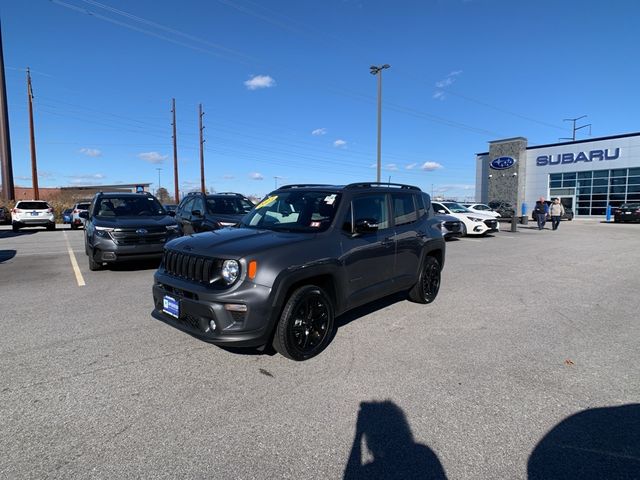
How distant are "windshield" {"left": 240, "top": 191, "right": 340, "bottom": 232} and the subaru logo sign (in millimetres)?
39853

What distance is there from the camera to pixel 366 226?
4441mm

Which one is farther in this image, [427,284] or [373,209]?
[427,284]

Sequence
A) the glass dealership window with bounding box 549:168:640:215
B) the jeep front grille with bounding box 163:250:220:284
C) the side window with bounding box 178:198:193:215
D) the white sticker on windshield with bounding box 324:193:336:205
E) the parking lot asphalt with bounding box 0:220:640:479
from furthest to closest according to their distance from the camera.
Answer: the glass dealership window with bounding box 549:168:640:215, the side window with bounding box 178:198:193:215, the white sticker on windshield with bounding box 324:193:336:205, the jeep front grille with bounding box 163:250:220:284, the parking lot asphalt with bounding box 0:220:640:479

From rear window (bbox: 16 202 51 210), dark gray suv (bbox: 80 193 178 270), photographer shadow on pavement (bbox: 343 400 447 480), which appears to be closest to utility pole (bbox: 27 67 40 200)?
rear window (bbox: 16 202 51 210)

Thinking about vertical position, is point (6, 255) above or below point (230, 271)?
below

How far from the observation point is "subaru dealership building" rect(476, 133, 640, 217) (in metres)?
32.9

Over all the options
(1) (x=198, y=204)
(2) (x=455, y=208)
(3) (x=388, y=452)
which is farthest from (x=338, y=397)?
(2) (x=455, y=208)

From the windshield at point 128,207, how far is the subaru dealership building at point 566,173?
35.2 metres

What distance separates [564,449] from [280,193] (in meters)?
3.97

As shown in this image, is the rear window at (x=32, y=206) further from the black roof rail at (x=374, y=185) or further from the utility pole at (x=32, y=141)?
the black roof rail at (x=374, y=185)

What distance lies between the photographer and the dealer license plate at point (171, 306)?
12.6 feet

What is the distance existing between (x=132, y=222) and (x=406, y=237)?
5836 millimetres

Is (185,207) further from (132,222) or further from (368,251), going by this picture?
(368,251)

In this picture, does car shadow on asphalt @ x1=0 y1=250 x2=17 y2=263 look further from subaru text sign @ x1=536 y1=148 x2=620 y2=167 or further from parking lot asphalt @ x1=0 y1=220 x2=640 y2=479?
subaru text sign @ x1=536 y1=148 x2=620 y2=167
